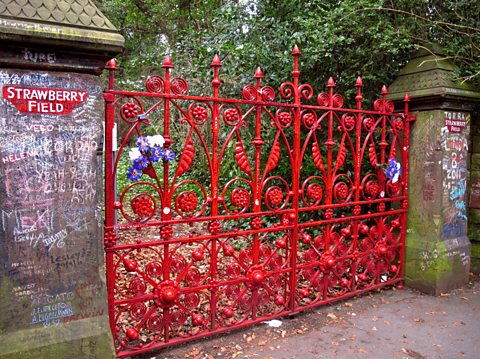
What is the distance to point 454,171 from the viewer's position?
4.78 m

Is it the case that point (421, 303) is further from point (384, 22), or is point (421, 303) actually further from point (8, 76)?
point (8, 76)

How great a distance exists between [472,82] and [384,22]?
1259mm

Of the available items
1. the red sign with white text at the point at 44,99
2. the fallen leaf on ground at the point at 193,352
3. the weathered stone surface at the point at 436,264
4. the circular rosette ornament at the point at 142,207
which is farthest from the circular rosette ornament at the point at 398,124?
the red sign with white text at the point at 44,99

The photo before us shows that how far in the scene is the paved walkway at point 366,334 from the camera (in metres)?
3.37

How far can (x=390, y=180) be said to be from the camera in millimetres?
4672

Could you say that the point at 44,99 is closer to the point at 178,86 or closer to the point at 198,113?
the point at 178,86

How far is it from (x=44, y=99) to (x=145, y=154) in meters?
0.79

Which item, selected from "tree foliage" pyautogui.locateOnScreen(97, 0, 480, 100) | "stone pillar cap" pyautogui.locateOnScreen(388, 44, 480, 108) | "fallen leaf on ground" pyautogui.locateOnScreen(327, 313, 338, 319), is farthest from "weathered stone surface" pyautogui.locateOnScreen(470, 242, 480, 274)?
"fallen leaf on ground" pyautogui.locateOnScreen(327, 313, 338, 319)

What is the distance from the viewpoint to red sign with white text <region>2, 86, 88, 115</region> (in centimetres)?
243

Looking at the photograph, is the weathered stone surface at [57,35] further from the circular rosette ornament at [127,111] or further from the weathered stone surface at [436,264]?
the weathered stone surface at [436,264]

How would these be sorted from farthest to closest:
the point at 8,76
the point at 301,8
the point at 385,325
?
the point at 301,8, the point at 385,325, the point at 8,76

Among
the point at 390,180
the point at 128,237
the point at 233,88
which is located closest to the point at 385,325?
the point at 390,180

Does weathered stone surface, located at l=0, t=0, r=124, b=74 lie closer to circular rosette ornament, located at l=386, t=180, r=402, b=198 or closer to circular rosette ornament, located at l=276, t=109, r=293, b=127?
circular rosette ornament, located at l=276, t=109, r=293, b=127

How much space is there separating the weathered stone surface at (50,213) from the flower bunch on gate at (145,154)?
1.02ft
